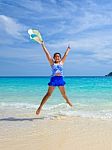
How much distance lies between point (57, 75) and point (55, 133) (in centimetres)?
238

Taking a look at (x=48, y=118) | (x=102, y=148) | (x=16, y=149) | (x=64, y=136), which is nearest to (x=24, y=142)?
(x=16, y=149)

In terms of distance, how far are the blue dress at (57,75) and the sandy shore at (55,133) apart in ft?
3.03

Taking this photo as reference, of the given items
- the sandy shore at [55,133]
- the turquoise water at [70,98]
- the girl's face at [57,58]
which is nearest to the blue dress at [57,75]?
the girl's face at [57,58]

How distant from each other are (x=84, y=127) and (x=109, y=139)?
125cm

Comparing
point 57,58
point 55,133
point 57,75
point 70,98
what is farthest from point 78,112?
point 70,98

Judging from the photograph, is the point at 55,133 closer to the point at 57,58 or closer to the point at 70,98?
the point at 57,58

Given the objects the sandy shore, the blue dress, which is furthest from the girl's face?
A: the sandy shore

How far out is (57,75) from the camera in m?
8.24

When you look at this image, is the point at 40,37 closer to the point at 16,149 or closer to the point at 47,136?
the point at 47,136

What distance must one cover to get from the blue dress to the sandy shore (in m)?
0.92

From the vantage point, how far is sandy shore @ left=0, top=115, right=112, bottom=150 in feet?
17.0

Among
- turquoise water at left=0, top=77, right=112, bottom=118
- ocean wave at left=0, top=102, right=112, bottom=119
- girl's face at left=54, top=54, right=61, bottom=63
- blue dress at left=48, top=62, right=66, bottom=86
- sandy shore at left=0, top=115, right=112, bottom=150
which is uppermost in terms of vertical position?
girl's face at left=54, top=54, right=61, bottom=63

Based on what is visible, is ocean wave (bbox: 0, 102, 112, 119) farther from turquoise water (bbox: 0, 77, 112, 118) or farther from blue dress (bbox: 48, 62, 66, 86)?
blue dress (bbox: 48, 62, 66, 86)

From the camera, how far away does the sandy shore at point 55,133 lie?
204 inches
